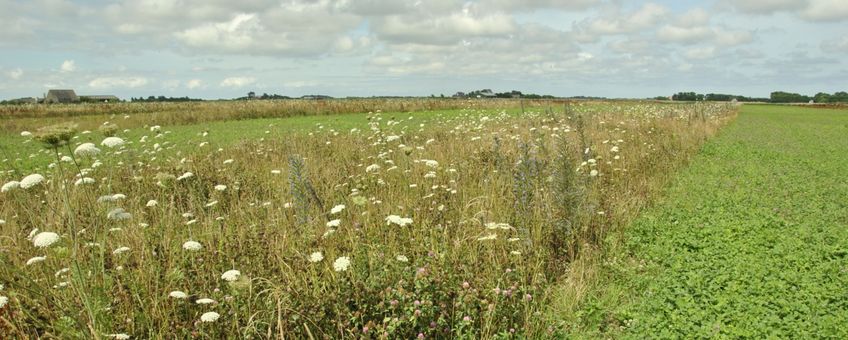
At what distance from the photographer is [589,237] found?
5.27m

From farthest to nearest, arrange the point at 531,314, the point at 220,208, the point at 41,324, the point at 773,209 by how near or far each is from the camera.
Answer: the point at 773,209 → the point at 220,208 → the point at 531,314 → the point at 41,324

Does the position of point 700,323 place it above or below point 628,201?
→ below

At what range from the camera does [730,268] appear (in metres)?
4.61

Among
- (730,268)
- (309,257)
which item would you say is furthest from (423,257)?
(730,268)

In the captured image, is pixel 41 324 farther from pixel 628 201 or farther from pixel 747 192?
pixel 747 192

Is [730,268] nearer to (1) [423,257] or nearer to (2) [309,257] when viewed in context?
(1) [423,257]

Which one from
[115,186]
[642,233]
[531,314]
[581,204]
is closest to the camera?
[531,314]

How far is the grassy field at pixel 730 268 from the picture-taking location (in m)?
3.65

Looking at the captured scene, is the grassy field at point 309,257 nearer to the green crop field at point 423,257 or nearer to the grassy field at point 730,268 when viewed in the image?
the green crop field at point 423,257

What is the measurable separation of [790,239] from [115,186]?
29.3ft

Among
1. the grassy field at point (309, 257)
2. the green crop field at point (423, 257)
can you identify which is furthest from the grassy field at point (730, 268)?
the grassy field at point (309, 257)

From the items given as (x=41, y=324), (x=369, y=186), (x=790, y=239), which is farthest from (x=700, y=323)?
(x=41, y=324)

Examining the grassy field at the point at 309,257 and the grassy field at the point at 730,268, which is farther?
the grassy field at the point at 730,268

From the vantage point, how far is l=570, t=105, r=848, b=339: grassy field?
3.65 metres
